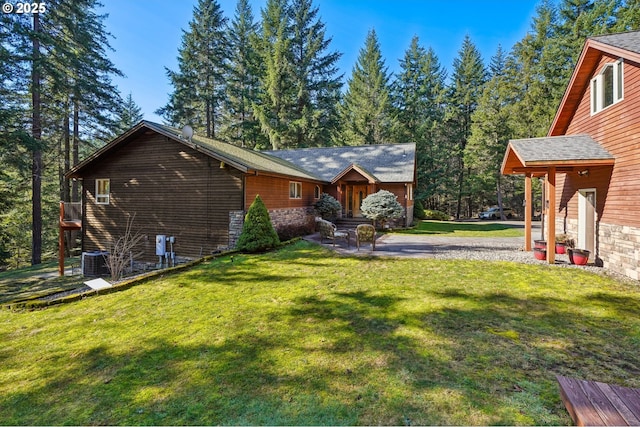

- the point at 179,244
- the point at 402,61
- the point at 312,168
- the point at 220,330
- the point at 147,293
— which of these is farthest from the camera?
the point at 402,61

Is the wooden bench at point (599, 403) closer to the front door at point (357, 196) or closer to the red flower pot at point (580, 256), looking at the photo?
the red flower pot at point (580, 256)

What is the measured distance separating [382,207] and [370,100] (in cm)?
1805

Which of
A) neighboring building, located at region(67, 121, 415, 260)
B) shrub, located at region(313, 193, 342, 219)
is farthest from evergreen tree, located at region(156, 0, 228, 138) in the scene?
shrub, located at region(313, 193, 342, 219)

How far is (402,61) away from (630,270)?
32.2 metres

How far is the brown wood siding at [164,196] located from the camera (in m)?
11.5

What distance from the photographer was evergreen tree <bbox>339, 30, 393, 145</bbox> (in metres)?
29.8

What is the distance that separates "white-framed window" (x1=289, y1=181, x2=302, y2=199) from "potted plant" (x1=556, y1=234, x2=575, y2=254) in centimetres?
1045

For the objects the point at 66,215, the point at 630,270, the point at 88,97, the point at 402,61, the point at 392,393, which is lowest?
the point at 392,393

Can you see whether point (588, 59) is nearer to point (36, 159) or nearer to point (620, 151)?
point (620, 151)

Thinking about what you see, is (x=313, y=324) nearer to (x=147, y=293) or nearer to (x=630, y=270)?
(x=147, y=293)

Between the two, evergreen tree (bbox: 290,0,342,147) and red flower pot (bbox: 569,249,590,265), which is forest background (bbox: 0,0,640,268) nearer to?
evergreen tree (bbox: 290,0,342,147)

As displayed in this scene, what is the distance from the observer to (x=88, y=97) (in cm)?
1969

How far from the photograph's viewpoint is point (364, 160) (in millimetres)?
21297

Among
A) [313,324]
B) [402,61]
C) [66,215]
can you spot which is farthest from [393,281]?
[402,61]
